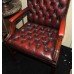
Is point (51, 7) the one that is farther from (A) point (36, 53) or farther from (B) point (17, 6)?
(A) point (36, 53)

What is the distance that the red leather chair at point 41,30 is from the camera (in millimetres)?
1514

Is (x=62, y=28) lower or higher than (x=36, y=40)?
higher

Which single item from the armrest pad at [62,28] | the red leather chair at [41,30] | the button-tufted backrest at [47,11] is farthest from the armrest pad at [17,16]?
the armrest pad at [62,28]

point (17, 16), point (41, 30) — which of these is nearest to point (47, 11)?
point (41, 30)

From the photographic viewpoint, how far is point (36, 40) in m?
1.66

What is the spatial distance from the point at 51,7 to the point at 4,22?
710mm

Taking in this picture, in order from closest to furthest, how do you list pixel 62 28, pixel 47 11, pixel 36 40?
pixel 62 28 < pixel 36 40 < pixel 47 11

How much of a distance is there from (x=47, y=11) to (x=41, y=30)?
25 centimetres

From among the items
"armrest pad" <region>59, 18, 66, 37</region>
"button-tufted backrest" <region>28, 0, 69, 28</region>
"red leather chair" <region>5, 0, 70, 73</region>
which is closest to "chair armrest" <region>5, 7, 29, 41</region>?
"red leather chair" <region>5, 0, 70, 73</region>

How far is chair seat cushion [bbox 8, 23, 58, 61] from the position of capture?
152 centimetres

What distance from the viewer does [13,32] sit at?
69.4 inches

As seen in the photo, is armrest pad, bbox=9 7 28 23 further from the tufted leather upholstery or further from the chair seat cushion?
the chair seat cushion

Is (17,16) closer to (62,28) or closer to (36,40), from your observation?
(36,40)

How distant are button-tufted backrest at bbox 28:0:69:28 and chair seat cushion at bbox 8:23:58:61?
83 millimetres
